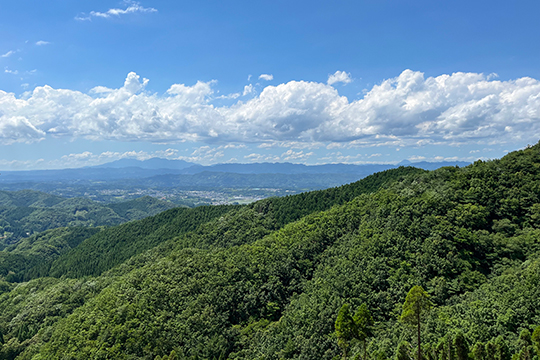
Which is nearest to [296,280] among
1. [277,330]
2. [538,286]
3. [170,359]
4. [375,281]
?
[277,330]

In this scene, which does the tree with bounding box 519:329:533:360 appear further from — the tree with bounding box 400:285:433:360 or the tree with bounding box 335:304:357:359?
the tree with bounding box 335:304:357:359

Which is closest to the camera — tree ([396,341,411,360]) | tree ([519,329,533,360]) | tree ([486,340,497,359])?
tree ([519,329,533,360])

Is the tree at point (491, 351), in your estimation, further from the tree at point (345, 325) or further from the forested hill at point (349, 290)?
the tree at point (345, 325)

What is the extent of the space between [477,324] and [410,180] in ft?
259

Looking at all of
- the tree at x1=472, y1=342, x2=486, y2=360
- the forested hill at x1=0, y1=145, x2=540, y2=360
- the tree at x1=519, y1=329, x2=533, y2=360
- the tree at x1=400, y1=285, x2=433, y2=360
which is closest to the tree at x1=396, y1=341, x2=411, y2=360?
the forested hill at x1=0, y1=145, x2=540, y2=360

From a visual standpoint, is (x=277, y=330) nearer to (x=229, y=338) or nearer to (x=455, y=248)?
(x=229, y=338)

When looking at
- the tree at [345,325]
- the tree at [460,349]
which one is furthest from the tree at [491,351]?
the tree at [345,325]

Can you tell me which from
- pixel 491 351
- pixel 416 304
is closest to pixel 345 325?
pixel 416 304

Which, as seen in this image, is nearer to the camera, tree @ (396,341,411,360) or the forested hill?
tree @ (396,341,411,360)

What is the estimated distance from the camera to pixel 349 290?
2670 inches

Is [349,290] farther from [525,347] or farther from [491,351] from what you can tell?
[525,347]

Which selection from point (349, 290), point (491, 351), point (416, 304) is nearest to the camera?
point (416, 304)

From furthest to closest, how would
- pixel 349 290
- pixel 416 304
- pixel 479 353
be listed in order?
pixel 349 290
pixel 479 353
pixel 416 304

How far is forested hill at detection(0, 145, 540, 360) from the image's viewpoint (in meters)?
49.1
